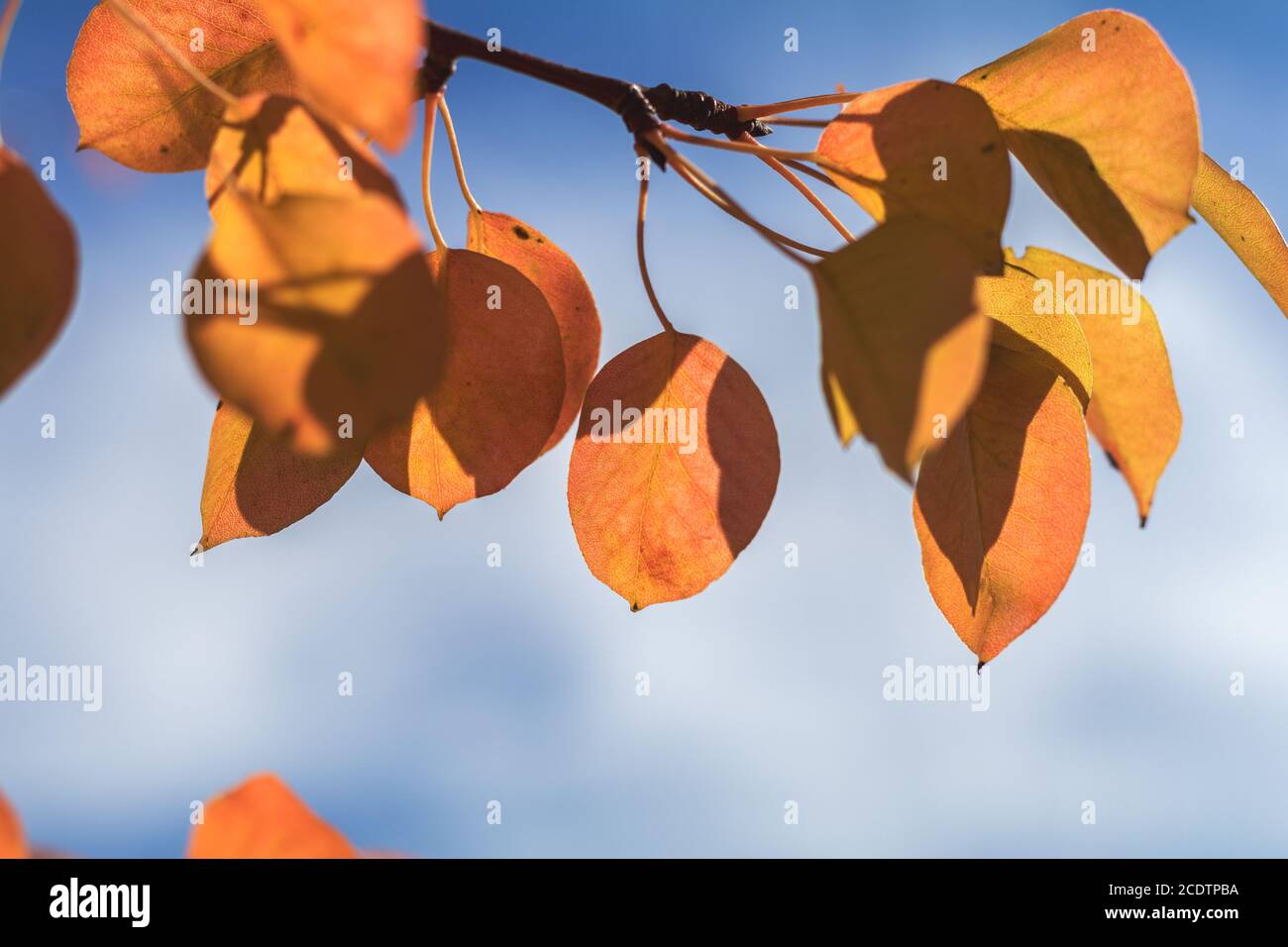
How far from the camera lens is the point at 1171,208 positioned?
0.37m

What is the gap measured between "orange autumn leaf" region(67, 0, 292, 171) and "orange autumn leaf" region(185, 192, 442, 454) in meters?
0.24

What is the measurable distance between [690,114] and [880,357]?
0.24 metres

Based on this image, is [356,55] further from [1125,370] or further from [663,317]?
[1125,370]

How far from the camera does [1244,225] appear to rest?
47 cm

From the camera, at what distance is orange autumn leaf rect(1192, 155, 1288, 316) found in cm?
47

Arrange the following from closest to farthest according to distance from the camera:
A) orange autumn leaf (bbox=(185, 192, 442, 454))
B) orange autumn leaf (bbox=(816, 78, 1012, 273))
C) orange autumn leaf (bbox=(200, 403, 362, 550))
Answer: orange autumn leaf (bbox=(185, 192, 442, 454)), orange autumn leaf (bbox=(816, 78, 1012, 273)), orange autumn leaf (bbox=(200, 403, 362, 550))

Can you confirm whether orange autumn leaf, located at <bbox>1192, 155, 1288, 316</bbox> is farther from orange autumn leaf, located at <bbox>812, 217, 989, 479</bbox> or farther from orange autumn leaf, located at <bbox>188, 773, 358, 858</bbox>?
orange autumn leaf, located at <bbox>188, 773, 358, 858</bbox>

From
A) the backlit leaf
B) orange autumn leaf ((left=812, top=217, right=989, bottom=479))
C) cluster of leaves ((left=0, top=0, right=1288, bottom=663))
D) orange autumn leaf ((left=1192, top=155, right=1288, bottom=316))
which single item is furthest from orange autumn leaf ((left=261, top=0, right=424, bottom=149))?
orange autumn leaf ((left=1192, top=155, right=1288, bottom=316))

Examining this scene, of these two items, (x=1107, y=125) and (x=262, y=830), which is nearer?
(x=262, y=830)

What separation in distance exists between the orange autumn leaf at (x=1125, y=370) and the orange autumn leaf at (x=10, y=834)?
0.45 metres

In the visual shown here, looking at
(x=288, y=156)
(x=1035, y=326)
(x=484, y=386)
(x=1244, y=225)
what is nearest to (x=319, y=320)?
(x=288, y=156)

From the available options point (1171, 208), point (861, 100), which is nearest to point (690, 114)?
point (861, 100)

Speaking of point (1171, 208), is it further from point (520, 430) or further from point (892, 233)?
point (520, 430)

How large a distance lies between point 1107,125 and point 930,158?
95 mm
